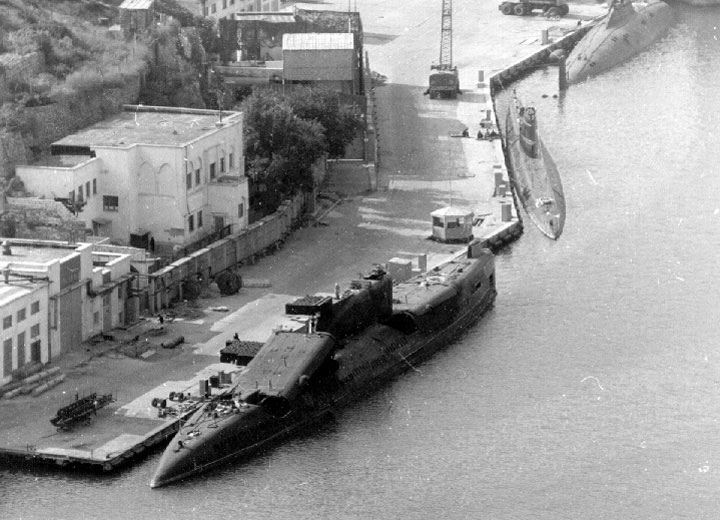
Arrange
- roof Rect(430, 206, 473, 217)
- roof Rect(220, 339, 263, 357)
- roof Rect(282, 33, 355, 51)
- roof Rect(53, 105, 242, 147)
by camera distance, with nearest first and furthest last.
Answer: roof Rect(220, 339, 263, 357) → roof Rect(53, 105, 242, 147) → roof Rect(430, 206, 473, 217) → roof Rect(282, 33, 355, 51)

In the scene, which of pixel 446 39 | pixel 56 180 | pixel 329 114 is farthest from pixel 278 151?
pixel 446 39

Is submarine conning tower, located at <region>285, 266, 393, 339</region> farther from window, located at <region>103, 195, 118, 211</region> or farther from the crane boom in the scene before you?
the crane boom

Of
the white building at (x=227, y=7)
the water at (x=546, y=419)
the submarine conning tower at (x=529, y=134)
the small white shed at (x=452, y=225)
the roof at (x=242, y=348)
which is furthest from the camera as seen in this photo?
the white building at (x=227, y=7)

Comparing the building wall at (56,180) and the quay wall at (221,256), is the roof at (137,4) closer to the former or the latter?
the quay wall at (221,256)

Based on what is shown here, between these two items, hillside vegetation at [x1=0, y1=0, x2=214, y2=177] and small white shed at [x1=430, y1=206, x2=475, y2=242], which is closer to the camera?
hillside vegetation at [x1=0, y1=0, x2=214, y2=177]

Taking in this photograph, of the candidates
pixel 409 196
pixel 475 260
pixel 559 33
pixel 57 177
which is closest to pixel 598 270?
pixel 475 260

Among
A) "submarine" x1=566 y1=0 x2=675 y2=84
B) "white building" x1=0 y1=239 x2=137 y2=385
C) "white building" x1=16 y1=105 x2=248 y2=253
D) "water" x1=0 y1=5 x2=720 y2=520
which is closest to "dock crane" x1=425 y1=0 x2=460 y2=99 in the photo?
"submarine" x1=566 y1=0 x2=675 y2=84

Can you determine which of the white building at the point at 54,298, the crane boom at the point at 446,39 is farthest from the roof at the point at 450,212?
the crane boom at the point at 446,39
